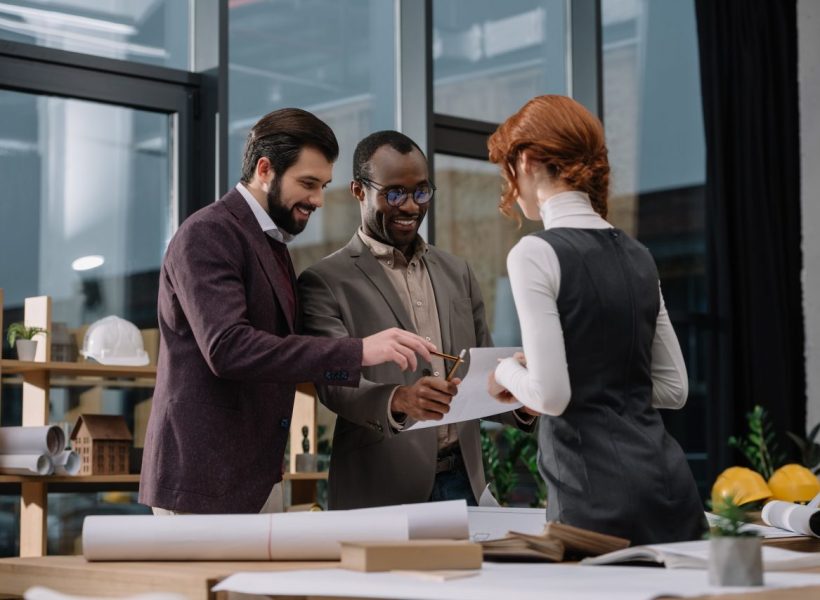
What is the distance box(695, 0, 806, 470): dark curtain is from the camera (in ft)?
18.2

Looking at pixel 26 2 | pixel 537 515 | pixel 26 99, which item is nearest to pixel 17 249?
pixel 26 99

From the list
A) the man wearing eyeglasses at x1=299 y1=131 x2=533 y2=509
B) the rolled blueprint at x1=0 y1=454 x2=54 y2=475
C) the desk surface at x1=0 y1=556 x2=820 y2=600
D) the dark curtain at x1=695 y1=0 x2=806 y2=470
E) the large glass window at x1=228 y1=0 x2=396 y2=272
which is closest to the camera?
the desk surface at x1=0 y1=556 x2=820 y2=600

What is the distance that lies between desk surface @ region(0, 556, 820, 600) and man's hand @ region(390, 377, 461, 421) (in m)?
0.65

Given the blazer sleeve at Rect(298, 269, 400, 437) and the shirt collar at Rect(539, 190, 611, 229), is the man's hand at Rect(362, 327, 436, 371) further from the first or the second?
the shirt collar at Rect(539, 190, 611, 229)

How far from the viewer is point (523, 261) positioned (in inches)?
68.2

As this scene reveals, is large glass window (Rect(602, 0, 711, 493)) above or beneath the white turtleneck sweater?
above

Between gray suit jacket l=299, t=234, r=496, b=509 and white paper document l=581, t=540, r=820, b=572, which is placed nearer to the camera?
white paper document l=581, t=540, r=820, b=572

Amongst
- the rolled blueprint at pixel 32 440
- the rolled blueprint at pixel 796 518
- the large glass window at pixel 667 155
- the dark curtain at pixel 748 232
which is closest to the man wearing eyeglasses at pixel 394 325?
the rolled blueprint at pixel 796 518

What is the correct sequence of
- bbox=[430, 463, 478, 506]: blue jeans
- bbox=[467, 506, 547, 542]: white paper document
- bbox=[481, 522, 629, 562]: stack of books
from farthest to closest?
bbox=[430, 463, 478, 506]: blue jeans
bbox=[467, 506, 547, 542]: white paper document
bbox=[481, 522, 629, 562]: stack of books

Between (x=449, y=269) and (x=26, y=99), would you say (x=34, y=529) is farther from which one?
(x=449, y=269)

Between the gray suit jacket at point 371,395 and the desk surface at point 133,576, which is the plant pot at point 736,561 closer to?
the desk surface at point 133,576

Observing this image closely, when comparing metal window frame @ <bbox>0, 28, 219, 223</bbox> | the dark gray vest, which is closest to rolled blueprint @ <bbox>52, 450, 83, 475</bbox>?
metal window frame @ <bbox>0, 28, 219, 223</bbox>

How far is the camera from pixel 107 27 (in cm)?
414

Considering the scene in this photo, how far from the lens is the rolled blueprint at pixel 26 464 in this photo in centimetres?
336
